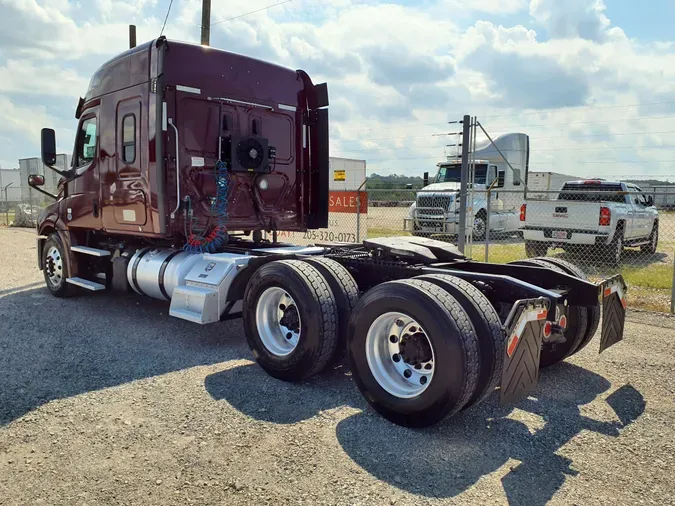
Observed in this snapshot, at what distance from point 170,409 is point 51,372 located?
1.51m

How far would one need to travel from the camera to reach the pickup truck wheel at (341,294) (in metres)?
4.56

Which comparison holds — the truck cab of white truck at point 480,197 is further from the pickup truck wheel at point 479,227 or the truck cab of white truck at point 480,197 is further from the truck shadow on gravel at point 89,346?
the truck shadow on gravel at point 89,346

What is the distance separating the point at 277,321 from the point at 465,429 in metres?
1.98

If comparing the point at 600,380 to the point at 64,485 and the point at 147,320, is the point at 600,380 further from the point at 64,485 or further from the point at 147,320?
the point at 147,320

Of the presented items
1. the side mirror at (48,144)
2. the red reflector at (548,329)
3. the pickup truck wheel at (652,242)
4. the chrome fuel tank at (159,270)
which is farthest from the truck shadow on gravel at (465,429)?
the pickup truck wheel at (652,242)

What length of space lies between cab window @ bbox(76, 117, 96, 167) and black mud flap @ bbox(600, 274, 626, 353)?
20.5 feet

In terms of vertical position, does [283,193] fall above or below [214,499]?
above

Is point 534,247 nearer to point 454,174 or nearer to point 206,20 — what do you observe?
point 454,174

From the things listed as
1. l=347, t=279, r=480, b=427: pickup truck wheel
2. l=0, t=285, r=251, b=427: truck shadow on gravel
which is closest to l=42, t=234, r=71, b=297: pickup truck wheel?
l=0, t=285, r=251, b=427: truck shadow on gravel

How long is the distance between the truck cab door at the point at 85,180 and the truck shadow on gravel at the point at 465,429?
3700 millimetres

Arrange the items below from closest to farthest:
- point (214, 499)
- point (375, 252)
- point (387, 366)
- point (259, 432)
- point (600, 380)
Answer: point (214, 499), point (259, 432), point (387, 366), point (600, 380), point (375, 252)

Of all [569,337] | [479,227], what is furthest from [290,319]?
[479,227]

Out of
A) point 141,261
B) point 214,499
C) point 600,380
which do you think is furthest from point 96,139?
point 600,380

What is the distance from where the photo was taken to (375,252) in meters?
5.51
